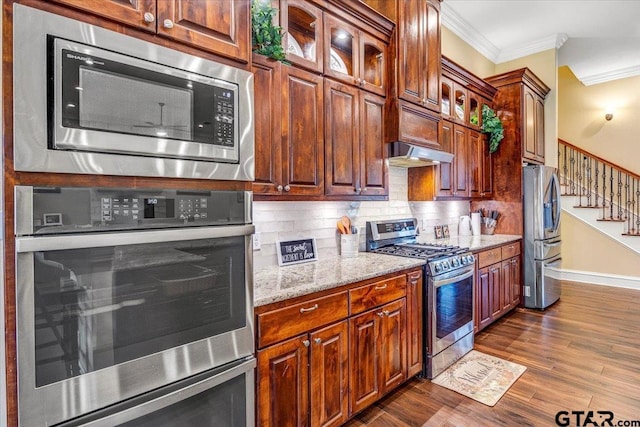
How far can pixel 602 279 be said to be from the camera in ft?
19.4

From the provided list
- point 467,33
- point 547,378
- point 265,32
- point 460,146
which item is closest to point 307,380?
point 265,32

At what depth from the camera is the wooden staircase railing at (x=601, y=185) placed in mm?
6223

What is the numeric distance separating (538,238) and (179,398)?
4.64 m

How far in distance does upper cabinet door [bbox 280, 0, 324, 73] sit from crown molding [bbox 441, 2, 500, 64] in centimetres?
255

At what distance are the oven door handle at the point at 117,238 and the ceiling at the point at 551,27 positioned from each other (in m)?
4.10

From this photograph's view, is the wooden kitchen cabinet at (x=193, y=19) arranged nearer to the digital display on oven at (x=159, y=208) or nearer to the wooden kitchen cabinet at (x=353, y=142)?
the digital display on oven at (x=159, y=208)

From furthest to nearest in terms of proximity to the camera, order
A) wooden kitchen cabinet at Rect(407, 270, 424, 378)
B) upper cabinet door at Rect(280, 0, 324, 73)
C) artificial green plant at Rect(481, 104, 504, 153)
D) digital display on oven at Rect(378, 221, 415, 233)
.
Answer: artificial green plant at Rect(481, 104, 504, 153) < digital display on oven at Rect(378, 221, 415, 233) < wooden kitchen cabinet at Rect(407, 270, 424, 378) < upper cabinet door at Rect(280, 0, 324, 73)

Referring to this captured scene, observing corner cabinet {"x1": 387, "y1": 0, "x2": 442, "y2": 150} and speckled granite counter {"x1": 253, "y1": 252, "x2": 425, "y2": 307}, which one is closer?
speckled granite counter {"x1": 253, "y1": 252, "x2": 425, "y2": 307}

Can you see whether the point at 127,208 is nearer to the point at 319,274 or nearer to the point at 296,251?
the point at 319,274

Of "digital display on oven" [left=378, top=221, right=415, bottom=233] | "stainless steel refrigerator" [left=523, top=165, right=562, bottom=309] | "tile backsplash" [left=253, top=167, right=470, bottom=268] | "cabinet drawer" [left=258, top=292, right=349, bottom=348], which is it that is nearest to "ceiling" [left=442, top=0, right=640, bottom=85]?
"stainless steel refrigerator" [left=523, top=165, right=562, bottom=309]

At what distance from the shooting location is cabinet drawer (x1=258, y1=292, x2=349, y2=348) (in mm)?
1639

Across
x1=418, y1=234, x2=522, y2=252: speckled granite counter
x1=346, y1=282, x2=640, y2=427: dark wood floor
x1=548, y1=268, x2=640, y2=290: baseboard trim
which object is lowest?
x1=346, y1=282, x2=640, y2=427: dark wood floor

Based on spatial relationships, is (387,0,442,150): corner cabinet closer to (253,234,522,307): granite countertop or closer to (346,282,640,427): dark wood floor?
(253,234,522,307): granite countertop

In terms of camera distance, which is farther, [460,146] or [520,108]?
[520,108]
